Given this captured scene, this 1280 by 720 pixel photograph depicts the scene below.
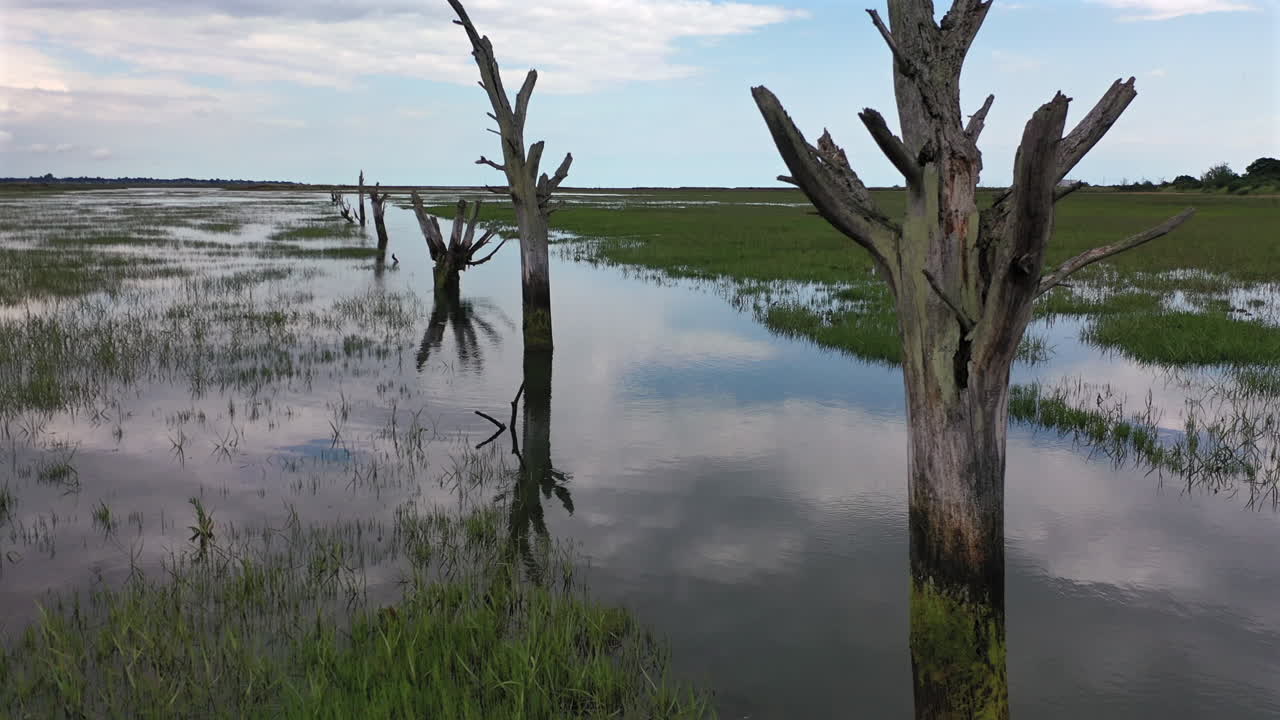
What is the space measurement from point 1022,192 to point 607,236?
35051 millimetres

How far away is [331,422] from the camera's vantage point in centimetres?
957

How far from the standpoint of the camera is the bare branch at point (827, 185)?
3.83 meters

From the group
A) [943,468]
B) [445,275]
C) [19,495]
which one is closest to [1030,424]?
[943,468]

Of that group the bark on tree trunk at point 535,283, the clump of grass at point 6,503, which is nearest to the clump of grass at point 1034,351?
the bark on tree trunk at point 535,283

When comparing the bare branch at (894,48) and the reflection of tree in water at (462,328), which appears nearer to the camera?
the bare branch at (894,48)

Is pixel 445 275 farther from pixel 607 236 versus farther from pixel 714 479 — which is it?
pixel 607 236

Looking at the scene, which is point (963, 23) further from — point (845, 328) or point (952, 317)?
point (845, 328)

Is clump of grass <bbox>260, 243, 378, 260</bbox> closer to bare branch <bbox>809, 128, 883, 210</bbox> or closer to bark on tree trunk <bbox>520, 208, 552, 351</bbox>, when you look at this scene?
bark on tree trunk <bbox>520, 208, 552, 351</bbox>

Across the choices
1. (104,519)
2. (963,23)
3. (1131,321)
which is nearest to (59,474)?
(104,519)

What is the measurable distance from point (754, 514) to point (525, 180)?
7.84 metres

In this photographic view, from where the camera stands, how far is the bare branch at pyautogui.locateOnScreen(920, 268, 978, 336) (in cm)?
364

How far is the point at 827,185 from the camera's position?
4.04 metres

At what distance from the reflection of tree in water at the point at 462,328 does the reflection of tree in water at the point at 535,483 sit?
2.26 metres

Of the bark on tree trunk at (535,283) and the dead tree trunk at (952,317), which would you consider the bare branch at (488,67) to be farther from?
the dead tree trunk at (952,317)
